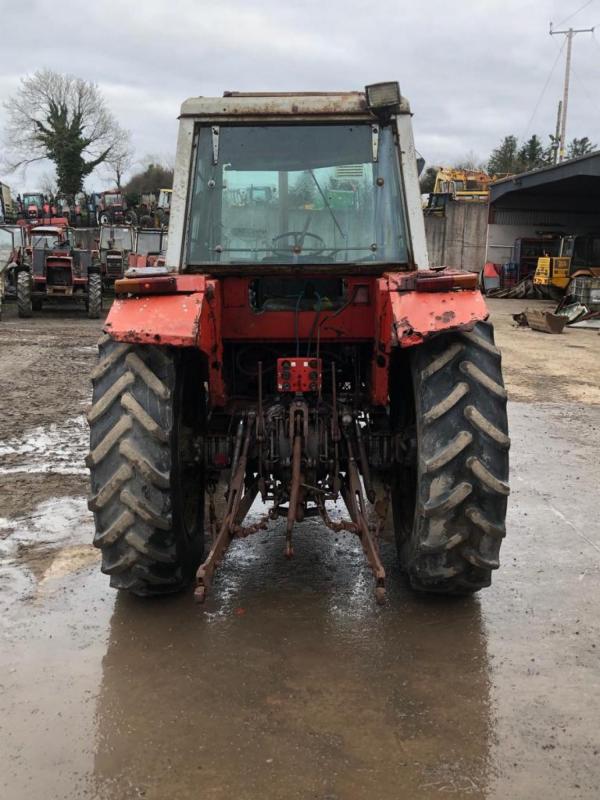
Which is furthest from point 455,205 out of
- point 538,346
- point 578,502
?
point 578,502

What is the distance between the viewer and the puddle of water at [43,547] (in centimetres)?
421

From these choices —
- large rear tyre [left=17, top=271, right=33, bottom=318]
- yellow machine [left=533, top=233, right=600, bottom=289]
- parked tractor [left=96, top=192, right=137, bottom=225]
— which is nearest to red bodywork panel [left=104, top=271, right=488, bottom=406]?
large rear tyre [left=17, top=271, right=33, bottom=318]

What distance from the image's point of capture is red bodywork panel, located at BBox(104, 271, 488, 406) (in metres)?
3.40

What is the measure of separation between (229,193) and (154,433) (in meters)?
1.48

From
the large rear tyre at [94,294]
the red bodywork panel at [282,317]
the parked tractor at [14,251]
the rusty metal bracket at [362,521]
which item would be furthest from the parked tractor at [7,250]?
the rusty metal bracket at [362,521]

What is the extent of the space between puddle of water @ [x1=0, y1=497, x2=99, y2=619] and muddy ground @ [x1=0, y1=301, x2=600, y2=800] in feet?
0.05

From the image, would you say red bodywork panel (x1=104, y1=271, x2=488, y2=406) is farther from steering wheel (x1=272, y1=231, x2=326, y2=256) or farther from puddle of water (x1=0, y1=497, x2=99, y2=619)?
puddle of water (x1=0, y1=497, x2=99, y2=619)

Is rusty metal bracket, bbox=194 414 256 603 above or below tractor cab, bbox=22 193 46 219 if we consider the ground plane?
below

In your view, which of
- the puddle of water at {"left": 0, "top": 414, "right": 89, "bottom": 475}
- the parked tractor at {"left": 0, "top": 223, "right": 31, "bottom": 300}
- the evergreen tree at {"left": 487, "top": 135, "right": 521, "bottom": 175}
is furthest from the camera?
the evergreen tree at {"left": 487, "top": 135, "right": 521, "bottom": 175}

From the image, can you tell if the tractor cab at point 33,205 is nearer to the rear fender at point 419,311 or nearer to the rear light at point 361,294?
the rear light at point 361,294

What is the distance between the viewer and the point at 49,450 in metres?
6.99

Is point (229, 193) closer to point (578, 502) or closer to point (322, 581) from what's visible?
point (322, 581)

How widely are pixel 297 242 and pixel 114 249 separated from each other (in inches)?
798

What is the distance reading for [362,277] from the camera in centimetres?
417
